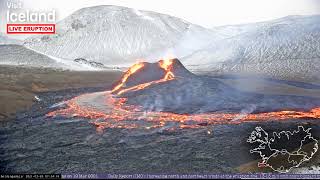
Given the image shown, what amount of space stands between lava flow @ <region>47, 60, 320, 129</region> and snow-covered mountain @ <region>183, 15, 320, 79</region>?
8.26 ft

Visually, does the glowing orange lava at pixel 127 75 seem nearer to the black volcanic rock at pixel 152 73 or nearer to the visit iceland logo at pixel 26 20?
the black volcanic rock at pixel 152 73

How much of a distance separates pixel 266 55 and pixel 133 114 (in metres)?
10.0

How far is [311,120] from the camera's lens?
708 inches

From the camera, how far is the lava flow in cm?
1838

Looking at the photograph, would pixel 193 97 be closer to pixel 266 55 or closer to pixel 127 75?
pixel 127 75

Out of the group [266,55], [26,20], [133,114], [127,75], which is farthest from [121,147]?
[266,55]

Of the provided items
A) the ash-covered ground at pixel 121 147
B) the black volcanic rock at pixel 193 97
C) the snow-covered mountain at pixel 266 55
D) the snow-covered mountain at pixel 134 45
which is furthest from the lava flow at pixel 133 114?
the snow-covered mountain at pixel 266 55

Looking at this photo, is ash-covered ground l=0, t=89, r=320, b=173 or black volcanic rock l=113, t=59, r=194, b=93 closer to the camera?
ash-covered ground l=0, t=89, r=320, b=173

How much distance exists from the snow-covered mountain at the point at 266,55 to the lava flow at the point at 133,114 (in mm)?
2518

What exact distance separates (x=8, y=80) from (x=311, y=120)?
540 inches

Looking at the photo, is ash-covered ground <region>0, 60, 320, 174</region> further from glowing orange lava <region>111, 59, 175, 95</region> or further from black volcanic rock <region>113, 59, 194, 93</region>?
black volcanic rock <region>113, 59, 194, 93</region>

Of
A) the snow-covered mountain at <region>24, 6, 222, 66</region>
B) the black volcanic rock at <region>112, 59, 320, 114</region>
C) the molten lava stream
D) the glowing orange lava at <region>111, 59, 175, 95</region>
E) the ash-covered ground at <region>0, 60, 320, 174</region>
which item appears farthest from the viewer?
the snow-covered mountain at <region>24, 6, 222, 66</region>

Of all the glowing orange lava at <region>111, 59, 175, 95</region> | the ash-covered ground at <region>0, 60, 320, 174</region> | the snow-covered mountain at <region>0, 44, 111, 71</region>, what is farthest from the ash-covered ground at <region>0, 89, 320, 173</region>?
the snow-covered mountain at <region>0, 44, 111, 71</region>

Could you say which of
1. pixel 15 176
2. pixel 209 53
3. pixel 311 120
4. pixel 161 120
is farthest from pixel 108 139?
pixel 209 53
